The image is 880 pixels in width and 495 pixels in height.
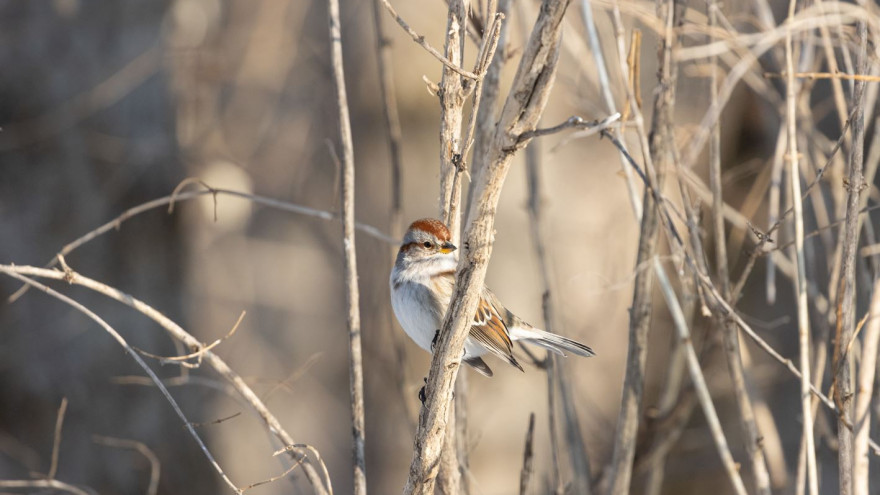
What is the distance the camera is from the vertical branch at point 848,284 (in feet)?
6.15

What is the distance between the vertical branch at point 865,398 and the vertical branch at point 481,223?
3.41 feet

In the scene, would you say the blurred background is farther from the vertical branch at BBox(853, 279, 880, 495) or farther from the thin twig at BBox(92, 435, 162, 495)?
the vertical branch at BBox(853, 279, 880, 495)

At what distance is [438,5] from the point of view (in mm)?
3986

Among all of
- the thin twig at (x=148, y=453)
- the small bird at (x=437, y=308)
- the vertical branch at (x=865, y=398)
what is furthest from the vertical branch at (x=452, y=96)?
the thin twig at (x=148, y=453)

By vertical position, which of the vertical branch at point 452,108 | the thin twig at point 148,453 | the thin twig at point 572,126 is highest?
the vertical branch at point 452,108

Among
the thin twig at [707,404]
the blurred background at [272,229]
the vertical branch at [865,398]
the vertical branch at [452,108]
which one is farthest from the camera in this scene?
the blurred background at [272,229]

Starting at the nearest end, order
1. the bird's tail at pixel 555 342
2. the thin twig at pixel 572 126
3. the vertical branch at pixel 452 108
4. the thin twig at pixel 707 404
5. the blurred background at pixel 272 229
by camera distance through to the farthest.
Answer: the thin twig at pixel 572 126 < the vertical branch at pixel 452 108 < the thin twig at pixel 707 404 < the bird's tail at pixel 555 342 < the blurred background at pixel 272 229

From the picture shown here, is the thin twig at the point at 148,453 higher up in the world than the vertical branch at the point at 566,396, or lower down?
lower down

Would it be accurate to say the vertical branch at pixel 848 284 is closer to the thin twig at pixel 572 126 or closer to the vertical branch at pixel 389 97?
the thin twig at pixel 572 126

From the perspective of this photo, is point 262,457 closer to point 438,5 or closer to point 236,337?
point 236,337

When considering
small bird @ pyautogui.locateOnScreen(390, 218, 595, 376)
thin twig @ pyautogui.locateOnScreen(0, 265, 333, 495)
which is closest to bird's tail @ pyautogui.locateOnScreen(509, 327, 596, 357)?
small bird @ pyautogui.locateOnScreen(390, 218, 595, 376)

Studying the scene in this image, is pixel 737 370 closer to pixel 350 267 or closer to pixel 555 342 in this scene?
pixel 555 342

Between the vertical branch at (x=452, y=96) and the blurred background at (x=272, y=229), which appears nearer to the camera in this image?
the vertical branch at (x=452, y=96)

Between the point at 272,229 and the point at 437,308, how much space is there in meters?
1.92
